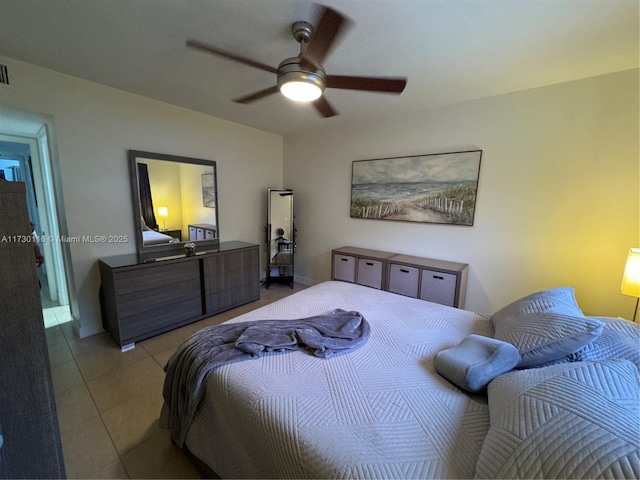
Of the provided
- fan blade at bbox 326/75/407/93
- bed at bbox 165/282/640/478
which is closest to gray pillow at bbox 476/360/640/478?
bed at bbox 165/282/640/478

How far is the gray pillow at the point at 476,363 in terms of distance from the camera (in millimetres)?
1097

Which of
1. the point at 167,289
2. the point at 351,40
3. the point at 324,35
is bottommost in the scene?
the point at 167,289

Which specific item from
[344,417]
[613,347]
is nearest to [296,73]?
[344,417]

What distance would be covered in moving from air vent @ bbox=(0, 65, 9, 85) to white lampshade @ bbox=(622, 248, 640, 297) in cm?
508

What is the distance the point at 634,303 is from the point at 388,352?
2500mm

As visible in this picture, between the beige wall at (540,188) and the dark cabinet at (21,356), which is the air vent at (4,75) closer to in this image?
the dark cabinet at (21,356)

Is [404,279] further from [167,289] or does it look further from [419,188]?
[167,289]

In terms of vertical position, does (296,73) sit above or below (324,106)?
below

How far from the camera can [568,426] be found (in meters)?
0.70

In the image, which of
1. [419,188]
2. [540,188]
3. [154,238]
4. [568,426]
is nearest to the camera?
[568,426]

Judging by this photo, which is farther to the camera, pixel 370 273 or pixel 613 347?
pixel 370 273

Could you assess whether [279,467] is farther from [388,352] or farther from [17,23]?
[17,23]

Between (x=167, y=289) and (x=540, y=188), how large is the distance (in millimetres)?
3945

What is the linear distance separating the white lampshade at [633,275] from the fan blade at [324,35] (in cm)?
262
